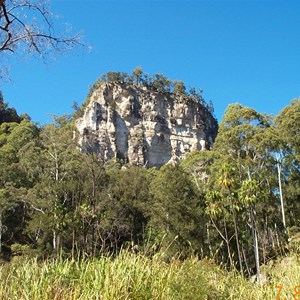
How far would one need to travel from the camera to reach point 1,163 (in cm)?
3331

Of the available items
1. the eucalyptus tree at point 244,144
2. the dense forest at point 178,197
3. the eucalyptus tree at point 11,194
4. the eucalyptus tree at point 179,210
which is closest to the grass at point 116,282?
the dense forest at point 178,197

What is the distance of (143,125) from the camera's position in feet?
236

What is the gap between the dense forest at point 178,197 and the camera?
82.3ft

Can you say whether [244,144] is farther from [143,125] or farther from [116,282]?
[143,125]

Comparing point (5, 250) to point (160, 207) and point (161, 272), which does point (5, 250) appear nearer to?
point (160, 207)

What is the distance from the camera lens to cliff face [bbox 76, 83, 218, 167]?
221ft

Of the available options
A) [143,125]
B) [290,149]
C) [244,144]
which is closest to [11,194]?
[244,144]

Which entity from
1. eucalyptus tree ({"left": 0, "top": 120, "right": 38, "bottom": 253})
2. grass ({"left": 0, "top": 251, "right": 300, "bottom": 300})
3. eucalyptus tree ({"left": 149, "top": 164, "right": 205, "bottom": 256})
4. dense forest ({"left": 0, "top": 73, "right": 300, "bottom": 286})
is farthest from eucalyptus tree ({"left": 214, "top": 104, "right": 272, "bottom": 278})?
grass ({"left": 0, "top": 251, "right": 300, "bottom": 300})

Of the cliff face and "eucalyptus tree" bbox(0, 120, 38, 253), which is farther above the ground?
the cliff face

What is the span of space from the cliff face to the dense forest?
30.0 meters

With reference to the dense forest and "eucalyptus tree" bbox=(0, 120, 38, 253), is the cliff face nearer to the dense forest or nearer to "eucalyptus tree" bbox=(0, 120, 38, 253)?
"eucalyptus tree" bbox=(0, 120, 38, 253)

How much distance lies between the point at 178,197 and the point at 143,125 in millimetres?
45141

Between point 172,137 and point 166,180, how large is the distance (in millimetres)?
44866

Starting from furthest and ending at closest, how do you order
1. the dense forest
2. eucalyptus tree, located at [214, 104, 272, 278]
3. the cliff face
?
1. the cliff face
2. eucalyptus tree, located at [214, 104, 272, 278]
3. the dense forest
